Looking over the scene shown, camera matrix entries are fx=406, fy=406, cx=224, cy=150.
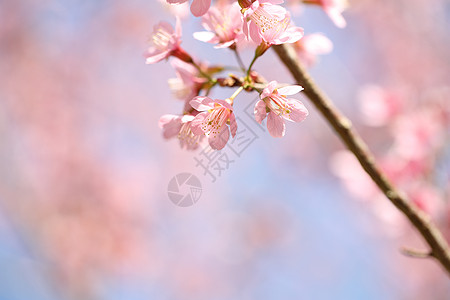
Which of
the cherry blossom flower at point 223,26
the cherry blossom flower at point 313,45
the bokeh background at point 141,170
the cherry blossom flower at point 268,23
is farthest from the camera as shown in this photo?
the bokeh background at point 141,170

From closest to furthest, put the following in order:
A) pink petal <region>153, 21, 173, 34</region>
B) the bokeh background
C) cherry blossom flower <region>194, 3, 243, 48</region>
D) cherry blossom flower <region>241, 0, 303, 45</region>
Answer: cherry blossom flower <region>241, 0, 303, 45</region>, cherry blossom flower <region>194, 3, 243, 48</region>, pink petal <region>153, 21, 173, 34</region>, the bokeh background

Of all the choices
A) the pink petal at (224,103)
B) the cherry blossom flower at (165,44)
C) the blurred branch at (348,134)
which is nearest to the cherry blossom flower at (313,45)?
the blurred branch at (348,134)

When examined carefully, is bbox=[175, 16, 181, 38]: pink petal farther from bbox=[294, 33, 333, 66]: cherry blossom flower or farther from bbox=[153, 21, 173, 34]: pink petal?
bbox=[294, 33, 333, 66]: cherry blossom flower

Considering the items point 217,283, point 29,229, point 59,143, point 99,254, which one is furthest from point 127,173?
point 29,229

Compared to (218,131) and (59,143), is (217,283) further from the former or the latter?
(218,131)

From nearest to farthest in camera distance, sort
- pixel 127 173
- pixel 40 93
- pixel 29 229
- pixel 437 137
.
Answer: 1. pixel 437 137
2. pixel 29 229
3. pixel 40 93
4. pixel 127 173

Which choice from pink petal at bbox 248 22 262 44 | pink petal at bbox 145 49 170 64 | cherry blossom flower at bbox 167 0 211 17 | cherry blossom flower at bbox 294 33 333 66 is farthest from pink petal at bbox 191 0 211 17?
cherry blossom flower at bbox 294 33 333 66

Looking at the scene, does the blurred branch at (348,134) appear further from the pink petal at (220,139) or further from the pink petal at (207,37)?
the pink petal at (220,139)
